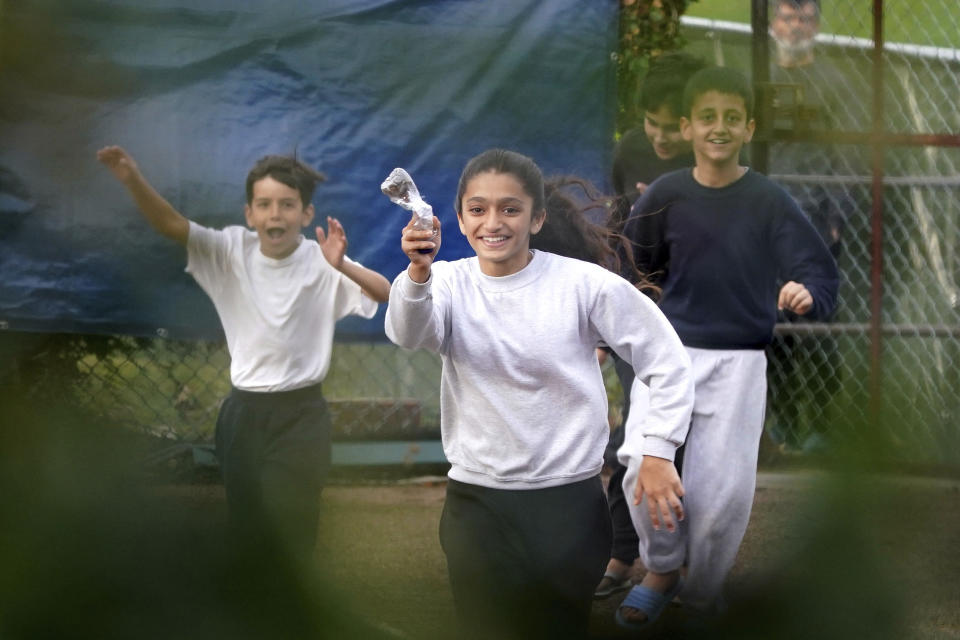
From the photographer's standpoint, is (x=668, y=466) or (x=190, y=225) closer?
(x=190, y=225)

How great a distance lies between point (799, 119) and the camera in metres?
0.57

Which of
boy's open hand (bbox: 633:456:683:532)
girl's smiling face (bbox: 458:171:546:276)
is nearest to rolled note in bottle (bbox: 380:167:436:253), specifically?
girl's smiling face (bbox: 458:171:546:276)

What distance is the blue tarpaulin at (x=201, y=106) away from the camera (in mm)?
415

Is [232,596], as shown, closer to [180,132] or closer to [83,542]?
[83,542]

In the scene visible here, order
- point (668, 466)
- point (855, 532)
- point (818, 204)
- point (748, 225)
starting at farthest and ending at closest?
point (748, 225)
point (668, 466)
point (818, 204)
point (855, 532)

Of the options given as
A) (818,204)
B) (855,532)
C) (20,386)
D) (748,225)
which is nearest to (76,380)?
(20,386)

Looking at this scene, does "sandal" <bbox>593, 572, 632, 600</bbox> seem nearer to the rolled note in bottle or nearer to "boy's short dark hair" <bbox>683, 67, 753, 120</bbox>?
"boy's short dark hair" <bbox>683, 67, 753, 120</bbox>

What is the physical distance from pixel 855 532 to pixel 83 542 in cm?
26

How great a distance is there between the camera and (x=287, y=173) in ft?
2.63

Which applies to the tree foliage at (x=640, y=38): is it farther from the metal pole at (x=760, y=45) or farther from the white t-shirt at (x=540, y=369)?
the white t-shirt at (x=540, y=369)

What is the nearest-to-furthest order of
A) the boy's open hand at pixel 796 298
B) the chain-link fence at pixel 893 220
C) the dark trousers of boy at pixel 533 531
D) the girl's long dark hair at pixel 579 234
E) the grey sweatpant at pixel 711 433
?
the chain-link fence at pixel 893 220, the dark trousers of boy at pixel 533 531, the boy's open hand at pixel 796 298, the girl's long dark hair at pixel 579 234, the grey sweatpant at pixel 711 433

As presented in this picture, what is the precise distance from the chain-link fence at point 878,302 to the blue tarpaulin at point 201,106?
36mm

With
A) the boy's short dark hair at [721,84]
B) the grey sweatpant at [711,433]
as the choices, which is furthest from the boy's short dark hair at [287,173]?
the grey sweatpant at [711,433]

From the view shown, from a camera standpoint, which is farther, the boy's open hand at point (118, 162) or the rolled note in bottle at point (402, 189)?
the rolled note in bottle at point (402, 189)
